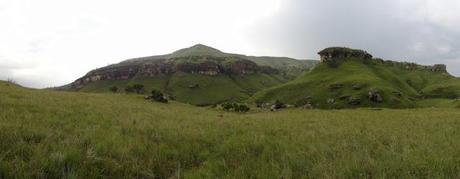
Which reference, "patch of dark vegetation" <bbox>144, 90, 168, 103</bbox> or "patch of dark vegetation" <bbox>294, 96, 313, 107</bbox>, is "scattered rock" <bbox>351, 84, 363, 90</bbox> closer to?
"patch of dark vegetation" <bbox>294, 96, 313, 107</bbox>

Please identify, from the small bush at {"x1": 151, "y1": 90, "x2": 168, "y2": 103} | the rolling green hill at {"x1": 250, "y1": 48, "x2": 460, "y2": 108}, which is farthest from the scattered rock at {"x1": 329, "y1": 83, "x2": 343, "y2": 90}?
the small bush at {"x1": 151, "y1": 90, "x2": 168, "y2": 103}

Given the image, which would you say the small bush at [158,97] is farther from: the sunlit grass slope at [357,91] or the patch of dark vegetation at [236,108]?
the sunlit grass slope at [357,91]

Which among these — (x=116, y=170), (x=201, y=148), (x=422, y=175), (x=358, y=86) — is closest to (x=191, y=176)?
(x=116, y=170)

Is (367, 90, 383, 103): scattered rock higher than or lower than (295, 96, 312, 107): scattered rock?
higher

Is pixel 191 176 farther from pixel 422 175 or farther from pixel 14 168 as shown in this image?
pixel 422 175

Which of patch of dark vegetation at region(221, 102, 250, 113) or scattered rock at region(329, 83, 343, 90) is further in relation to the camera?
scattered rock at region(329, 83, 343, 90)

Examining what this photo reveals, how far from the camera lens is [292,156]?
7.95 metres

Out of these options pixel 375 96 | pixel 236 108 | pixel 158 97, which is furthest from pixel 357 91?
pixel 158 97

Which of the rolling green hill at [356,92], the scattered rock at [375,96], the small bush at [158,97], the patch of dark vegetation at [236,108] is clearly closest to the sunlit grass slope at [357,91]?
the rolling green hill at [356,92]

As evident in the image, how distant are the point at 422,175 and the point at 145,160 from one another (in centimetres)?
557

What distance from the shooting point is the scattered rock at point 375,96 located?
13700 cm

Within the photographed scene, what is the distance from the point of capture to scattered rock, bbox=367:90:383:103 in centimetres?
13700

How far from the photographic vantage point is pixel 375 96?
139 metres

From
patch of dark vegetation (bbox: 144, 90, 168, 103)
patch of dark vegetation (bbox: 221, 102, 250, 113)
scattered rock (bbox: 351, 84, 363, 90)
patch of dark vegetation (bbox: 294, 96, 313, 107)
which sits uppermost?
scattered rock (bbox: 351, 84, 363, 90)
